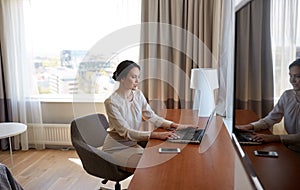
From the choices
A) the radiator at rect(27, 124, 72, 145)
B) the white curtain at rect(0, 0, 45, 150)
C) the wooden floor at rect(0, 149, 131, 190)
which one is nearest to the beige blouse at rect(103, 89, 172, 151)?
the wooden floor at rect(0, 149, 131, 190)

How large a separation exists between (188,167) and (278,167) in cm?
65

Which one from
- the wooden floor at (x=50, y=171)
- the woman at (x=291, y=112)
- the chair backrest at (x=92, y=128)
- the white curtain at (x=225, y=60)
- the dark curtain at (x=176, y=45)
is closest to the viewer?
the woman at (x=291, y=112)

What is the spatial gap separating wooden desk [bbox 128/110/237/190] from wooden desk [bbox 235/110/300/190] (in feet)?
0.86

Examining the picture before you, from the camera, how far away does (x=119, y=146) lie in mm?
2225

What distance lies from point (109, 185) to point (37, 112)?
1545mm

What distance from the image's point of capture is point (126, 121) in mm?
2223

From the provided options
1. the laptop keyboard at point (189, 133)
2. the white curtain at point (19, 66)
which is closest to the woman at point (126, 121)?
the laptop keyboard at point (189, 133)

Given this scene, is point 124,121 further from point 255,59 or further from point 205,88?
point 255,59

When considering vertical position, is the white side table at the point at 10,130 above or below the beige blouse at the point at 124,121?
below

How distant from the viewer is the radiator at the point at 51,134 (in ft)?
12.5

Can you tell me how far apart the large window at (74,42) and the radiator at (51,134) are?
44 centimetres

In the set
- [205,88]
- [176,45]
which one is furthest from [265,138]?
[176,45]

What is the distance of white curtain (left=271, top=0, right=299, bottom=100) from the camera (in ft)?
2.40

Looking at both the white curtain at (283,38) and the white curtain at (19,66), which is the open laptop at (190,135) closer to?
the white curtain at (283,38)
